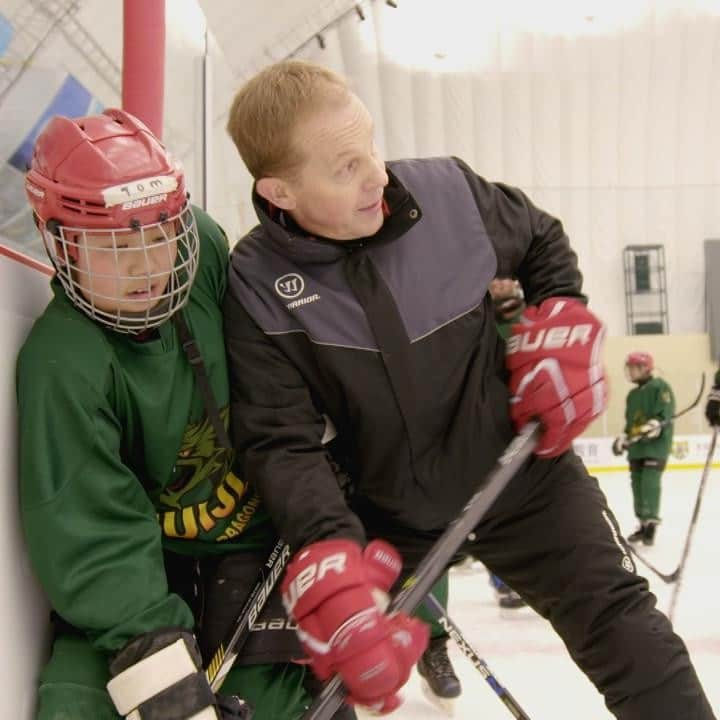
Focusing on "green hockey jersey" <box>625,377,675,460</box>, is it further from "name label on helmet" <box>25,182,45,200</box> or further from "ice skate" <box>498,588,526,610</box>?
"name label on helmet" <box>25,182,45,200</box>

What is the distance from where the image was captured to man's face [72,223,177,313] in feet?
3.59

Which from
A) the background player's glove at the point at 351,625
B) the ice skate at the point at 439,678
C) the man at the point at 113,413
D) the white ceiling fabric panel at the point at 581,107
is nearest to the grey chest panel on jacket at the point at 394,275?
the man at the point at 113,413

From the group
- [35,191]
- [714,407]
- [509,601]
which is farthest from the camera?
[509,601]

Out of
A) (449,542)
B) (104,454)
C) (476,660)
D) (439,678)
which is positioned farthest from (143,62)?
(439,678)

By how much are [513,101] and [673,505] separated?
4.42 m

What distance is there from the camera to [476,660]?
1.91m

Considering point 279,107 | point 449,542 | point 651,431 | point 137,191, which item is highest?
point 279,107

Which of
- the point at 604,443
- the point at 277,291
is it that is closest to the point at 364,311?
the point at 277,291

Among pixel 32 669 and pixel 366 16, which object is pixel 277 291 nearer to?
pixel 32 669

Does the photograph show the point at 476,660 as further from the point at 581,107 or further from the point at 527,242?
the point at 581,107

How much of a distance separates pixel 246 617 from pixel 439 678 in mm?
1071

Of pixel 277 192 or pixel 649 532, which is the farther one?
pixel 649 532

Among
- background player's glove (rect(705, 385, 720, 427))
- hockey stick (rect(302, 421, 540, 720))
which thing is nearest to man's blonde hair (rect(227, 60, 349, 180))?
hockey stick (rect(302, 421, 540, 720))

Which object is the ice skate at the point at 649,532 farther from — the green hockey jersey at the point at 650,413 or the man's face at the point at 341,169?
the man's face at the point at 341,169
